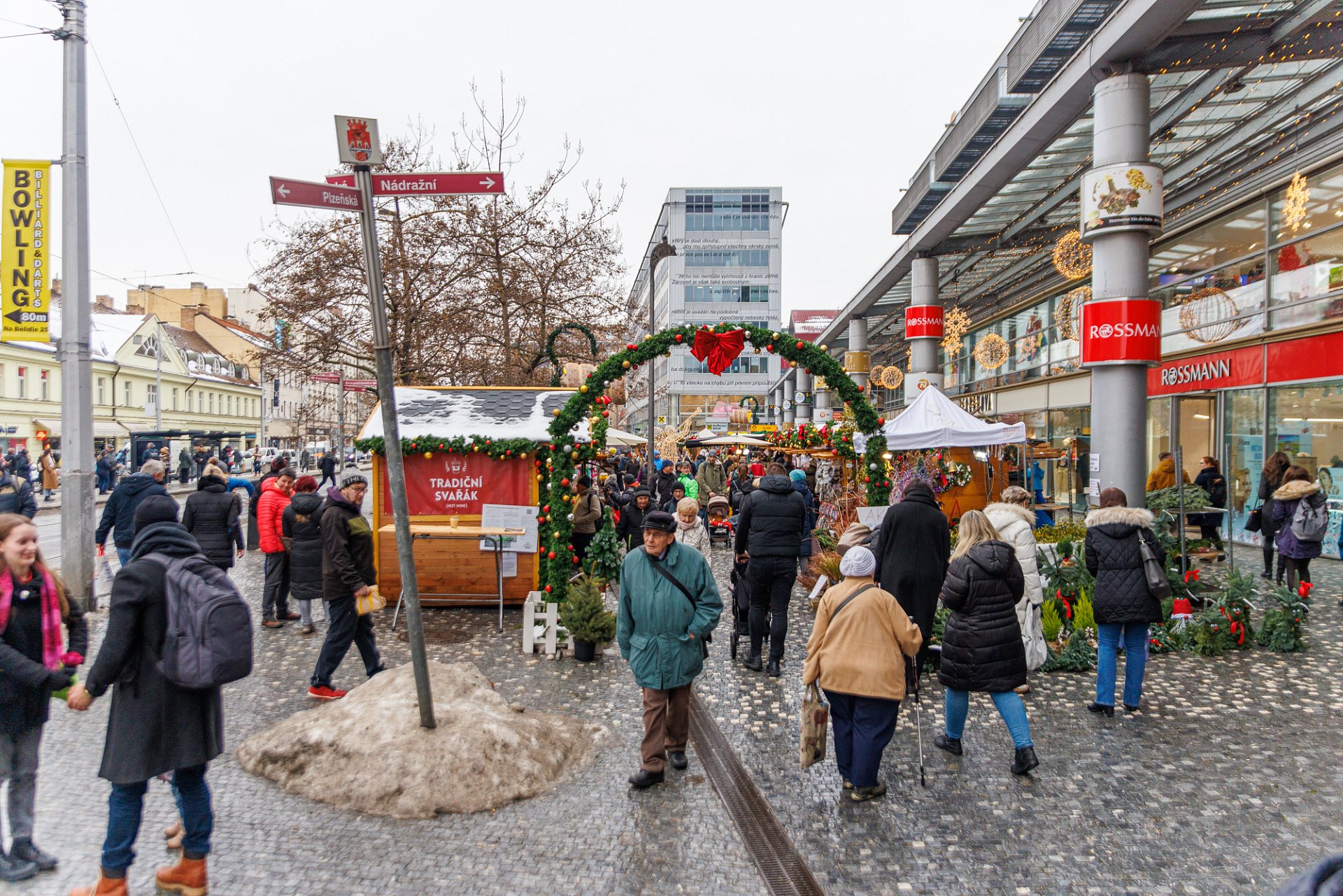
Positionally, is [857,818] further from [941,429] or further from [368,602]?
[941,429]

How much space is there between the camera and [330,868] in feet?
13.6

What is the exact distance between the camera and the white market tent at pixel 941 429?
1268cm

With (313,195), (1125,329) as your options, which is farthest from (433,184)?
(1125,329)

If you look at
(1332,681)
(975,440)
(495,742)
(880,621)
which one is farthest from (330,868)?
(975,440)

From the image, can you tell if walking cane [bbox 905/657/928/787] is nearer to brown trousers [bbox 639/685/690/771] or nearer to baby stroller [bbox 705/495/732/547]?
brown trousers [bbox 639/685/690/771]

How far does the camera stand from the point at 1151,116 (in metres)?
15.3

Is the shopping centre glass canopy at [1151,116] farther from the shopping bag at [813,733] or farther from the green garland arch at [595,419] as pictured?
the shopping bag at [813,733]

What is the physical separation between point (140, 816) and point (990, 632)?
4553mm

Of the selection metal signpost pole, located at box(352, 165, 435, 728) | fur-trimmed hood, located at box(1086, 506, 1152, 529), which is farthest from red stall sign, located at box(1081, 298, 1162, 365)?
metal signpost pole, located at box(352, 165, 435, 728)

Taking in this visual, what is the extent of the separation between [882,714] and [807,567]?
745 cm

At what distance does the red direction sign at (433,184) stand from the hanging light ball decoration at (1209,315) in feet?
50.5

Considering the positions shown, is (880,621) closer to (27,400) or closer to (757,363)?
(27,400)

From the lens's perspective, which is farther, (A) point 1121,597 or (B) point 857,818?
(A) point 1121,597

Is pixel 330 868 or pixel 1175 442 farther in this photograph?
pixel 1175 442
